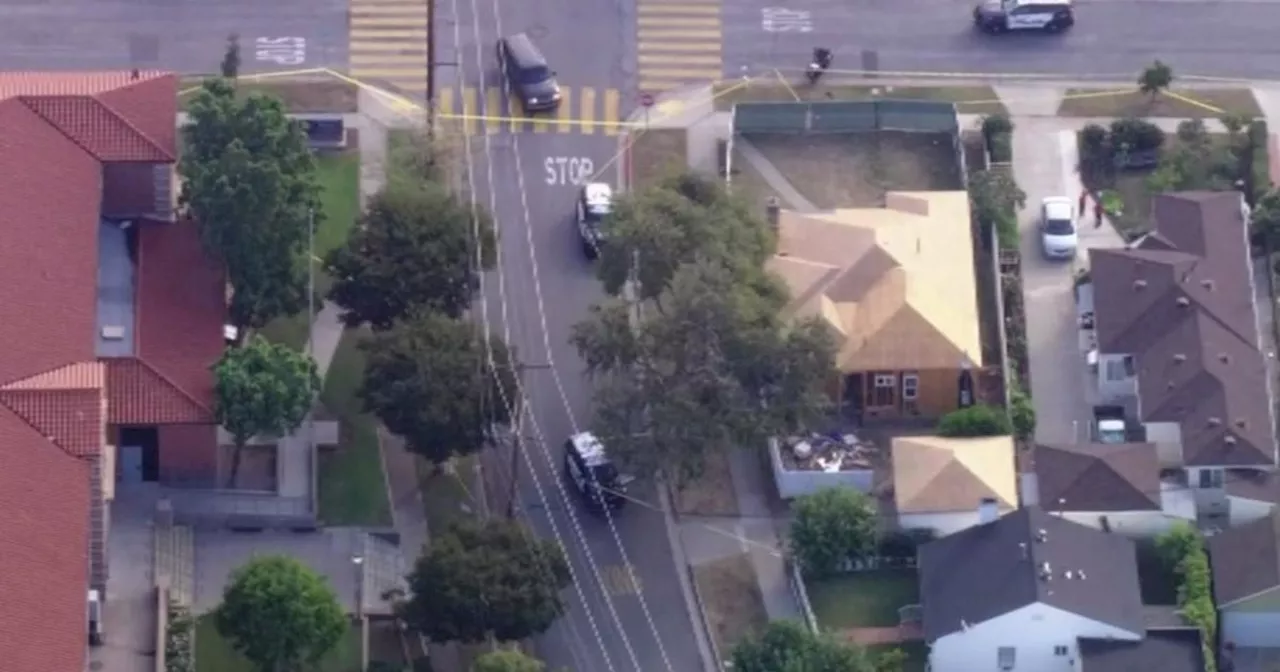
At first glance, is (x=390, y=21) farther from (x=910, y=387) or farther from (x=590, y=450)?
(x=910, y=387)

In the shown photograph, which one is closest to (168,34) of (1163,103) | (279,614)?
(279,614)

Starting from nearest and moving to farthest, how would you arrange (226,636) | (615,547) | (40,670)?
(40,670), (226,636), (615,547)

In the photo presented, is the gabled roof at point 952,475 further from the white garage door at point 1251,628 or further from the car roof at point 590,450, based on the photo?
the car roof at point 590,450

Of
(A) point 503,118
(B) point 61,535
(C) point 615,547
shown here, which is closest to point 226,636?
(B) point 61,535

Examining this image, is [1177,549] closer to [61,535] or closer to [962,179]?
[962,179]

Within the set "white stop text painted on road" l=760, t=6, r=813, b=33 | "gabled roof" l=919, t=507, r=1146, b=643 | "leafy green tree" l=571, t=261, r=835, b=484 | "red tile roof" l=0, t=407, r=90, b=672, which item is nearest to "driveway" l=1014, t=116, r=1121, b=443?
"gabled roof" l=919, t=507, r=1146, b=643

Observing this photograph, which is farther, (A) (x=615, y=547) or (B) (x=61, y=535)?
(A) (x=615, y=547)
